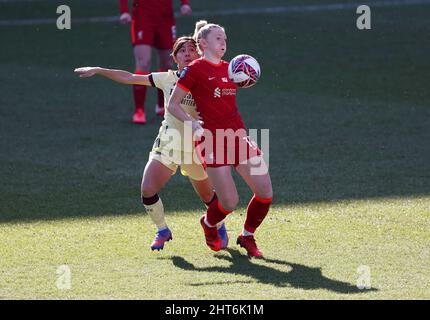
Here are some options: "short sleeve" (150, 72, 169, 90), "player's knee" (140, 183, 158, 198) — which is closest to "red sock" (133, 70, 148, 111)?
"short sleeve" (150, 72, 169, 90)

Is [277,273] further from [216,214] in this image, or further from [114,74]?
[114,74]

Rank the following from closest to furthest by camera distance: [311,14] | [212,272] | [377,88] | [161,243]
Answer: [212,272]
[161,243]
[377,88]
[311,14]

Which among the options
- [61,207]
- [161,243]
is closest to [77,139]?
[61,207]

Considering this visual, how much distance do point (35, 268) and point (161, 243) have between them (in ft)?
3.38

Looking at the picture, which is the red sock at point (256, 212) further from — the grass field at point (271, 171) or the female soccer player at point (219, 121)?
the grass field at point (271, 171)

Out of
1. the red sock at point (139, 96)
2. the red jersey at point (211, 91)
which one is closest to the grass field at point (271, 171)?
the red sock at point (139, 96)

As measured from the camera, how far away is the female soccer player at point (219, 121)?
7703 millimetres

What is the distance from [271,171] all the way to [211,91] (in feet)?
10.6

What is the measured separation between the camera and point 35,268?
7.51 metres

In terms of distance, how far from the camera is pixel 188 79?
770 cm

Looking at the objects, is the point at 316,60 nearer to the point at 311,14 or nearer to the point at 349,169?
the point at 311,14

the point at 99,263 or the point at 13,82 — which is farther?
the point at 13,82

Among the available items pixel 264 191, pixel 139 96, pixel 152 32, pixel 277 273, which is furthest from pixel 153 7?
pixel 277 273

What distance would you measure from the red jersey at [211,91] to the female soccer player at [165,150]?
196 millimetres
